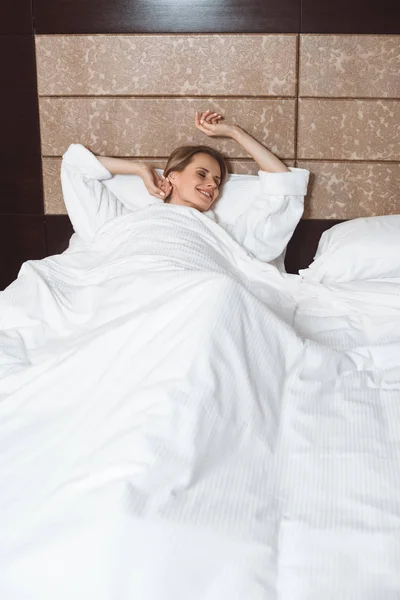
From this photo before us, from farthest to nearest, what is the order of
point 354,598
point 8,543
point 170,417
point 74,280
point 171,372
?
1. point 74,280
2. point 171,372
3. point 170,417
4. point 8,543
5. point 354,598

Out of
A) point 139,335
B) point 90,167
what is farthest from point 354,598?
point 90,167

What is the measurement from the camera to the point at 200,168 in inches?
95.6

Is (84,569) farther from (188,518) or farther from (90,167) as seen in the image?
(90,167)

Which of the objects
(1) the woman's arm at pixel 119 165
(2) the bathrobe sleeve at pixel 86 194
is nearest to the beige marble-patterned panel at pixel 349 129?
(1) the woman's arm at pixel 119 165

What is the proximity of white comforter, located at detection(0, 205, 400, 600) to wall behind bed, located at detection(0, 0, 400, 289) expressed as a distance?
0.88m

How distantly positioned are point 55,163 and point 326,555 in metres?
2.05

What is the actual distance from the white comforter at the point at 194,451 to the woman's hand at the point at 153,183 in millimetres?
662

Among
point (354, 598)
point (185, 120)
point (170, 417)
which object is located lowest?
point (354, 598)

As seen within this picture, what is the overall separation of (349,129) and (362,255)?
1.84ft

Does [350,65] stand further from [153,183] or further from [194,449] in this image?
[194,449]

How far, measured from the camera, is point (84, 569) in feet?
3.19

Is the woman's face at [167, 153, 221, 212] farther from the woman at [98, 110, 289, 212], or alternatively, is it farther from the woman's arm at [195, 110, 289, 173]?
the woman's arm at [195, 110, 289, 173]

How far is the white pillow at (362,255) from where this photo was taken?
2.23 meters

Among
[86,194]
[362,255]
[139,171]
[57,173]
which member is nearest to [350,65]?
[362,255]
